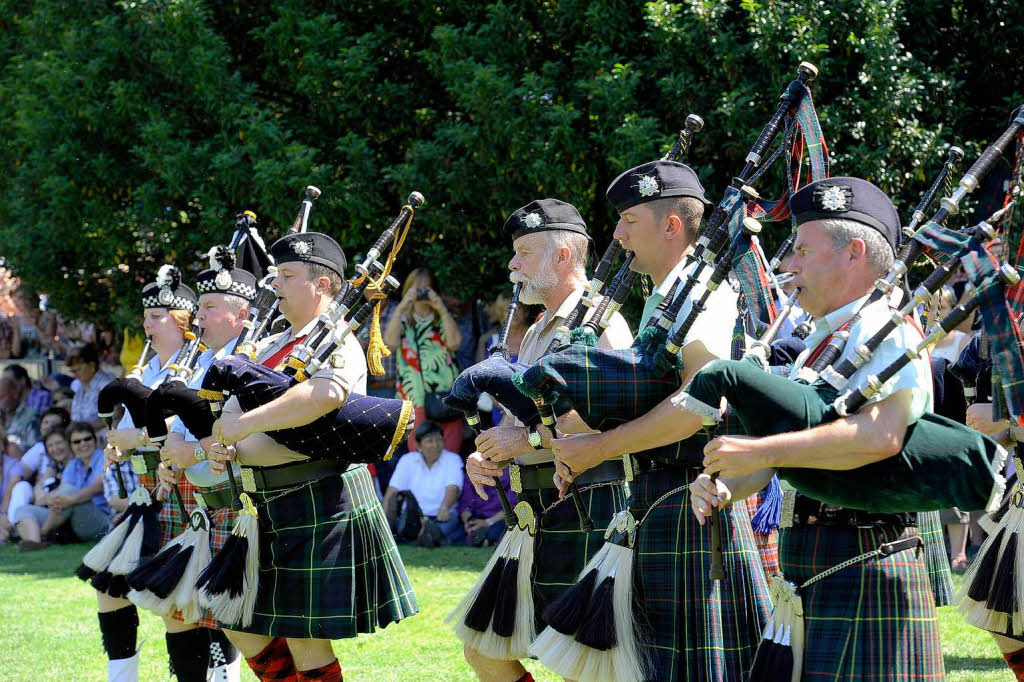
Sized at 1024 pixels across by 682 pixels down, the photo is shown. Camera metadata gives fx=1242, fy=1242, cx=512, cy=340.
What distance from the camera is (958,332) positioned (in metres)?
5.31

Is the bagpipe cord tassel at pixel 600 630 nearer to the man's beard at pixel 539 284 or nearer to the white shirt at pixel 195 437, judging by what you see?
the man's beard at pixel 539 284

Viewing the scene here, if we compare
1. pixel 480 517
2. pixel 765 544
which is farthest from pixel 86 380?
pixel 765 544

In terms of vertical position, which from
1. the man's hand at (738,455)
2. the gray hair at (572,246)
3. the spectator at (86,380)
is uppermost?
the spectator at (86,380)

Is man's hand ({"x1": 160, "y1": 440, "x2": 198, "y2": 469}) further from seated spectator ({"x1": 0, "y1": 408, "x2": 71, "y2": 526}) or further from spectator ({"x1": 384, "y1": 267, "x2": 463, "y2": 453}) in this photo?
seated spectator ({"x1": 0, "y1": 408, "x2": 71, "y2": 526})

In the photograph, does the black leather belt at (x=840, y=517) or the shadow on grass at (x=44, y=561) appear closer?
the black leather belt at (x=840, y=517)

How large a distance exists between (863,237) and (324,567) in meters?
2.40

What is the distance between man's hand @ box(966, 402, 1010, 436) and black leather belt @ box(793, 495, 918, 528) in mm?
1118

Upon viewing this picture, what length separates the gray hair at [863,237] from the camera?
2814 millimetres

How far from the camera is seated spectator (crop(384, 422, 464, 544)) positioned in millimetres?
8836

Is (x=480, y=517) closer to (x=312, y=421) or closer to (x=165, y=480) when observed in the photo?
(x=165, y=480)

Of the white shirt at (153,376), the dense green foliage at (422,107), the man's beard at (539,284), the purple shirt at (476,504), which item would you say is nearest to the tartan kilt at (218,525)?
the white shirt at (153,376)

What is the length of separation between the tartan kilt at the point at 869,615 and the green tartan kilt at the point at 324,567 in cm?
200

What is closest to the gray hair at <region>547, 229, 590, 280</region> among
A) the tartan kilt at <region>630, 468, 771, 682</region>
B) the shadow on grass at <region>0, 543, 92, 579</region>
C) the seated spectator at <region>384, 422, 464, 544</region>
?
the tartan kilt at <region>630, 468, 771, 682</region>

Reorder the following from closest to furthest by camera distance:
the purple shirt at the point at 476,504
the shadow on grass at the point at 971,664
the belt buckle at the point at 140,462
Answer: the shadow on grass at the point at 971,664 < the belt buckle at the point at 140,462 < the purple shirt at the point at 476,504
